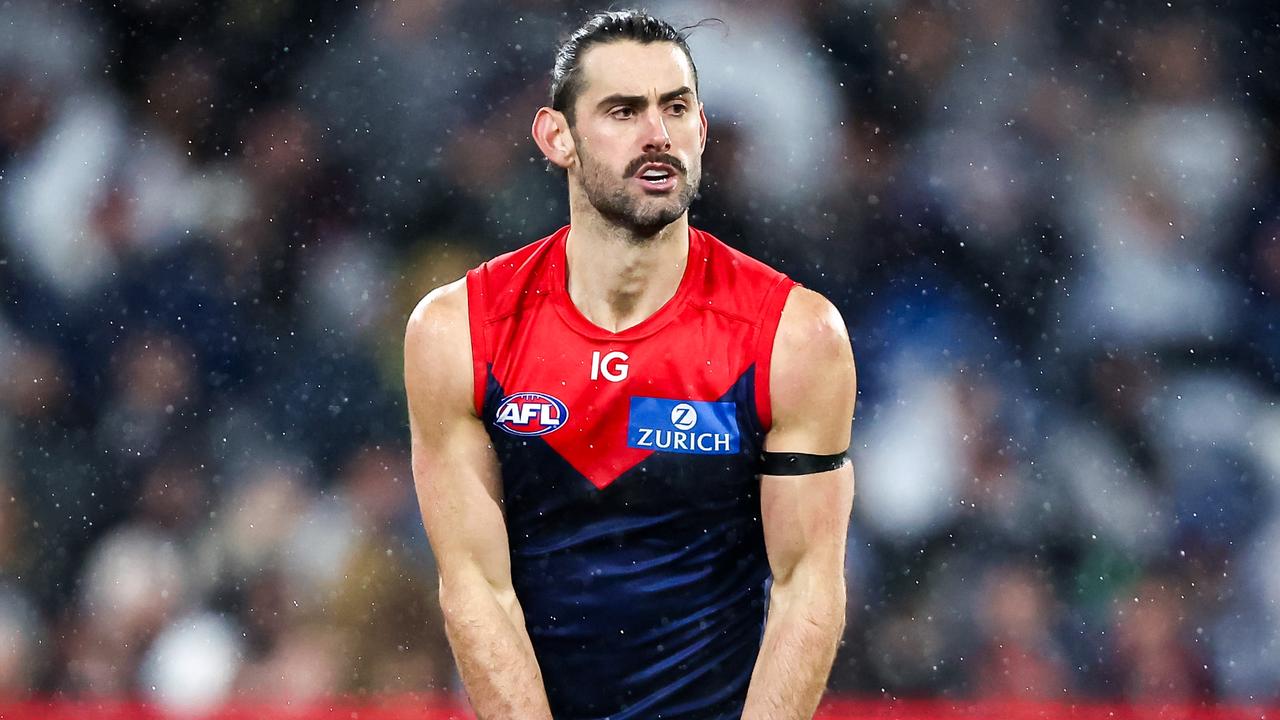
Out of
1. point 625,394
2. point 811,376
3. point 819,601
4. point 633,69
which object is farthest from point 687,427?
point 633,69

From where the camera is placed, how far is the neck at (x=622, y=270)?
2383 mm

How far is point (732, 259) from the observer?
8.10 ft

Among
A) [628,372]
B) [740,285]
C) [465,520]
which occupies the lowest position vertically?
[465,520]

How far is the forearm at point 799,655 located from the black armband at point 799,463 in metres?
0.19

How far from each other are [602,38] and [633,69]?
10 centimetres

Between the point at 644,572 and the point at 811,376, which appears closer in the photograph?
the point at 811,376

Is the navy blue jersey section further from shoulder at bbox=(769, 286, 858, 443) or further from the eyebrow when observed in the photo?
the eyebrow

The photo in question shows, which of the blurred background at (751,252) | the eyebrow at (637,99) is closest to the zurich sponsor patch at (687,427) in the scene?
the eyebrow at (637,99)

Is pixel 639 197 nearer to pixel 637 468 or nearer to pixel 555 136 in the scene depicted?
pixel 555 136

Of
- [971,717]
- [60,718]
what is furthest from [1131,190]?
[60,718]

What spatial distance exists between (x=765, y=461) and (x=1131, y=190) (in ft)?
10.1

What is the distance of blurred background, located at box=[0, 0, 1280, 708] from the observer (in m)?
4.45

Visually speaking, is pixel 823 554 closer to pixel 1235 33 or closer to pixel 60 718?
pixel 60 718

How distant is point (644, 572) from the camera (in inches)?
95.1
